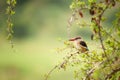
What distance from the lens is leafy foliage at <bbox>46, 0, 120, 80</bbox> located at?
3461mm

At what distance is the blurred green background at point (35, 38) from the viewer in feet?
51.2

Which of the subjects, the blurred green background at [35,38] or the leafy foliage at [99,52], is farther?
the blurred green background at [35,38]

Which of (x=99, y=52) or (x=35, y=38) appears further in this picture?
(x=35, y=38)

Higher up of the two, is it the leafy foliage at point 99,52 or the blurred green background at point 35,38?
the blurred green background at point 35,38

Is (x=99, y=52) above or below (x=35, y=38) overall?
below

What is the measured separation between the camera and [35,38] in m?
20.7

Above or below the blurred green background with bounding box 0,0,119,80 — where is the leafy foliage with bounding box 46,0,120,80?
below

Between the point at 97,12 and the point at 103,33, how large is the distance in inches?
11.3

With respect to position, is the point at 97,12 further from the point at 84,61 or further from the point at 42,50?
the point at 42,50

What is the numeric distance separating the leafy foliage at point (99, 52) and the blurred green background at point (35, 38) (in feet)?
32.5

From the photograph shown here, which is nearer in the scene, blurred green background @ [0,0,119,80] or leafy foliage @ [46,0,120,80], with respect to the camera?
leafy foliage @ [46,0,120,80]

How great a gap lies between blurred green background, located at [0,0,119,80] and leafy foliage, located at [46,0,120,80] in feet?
32.5

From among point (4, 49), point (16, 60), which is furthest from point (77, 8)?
point (4, 49)

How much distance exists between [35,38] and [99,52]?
55.1 ft
